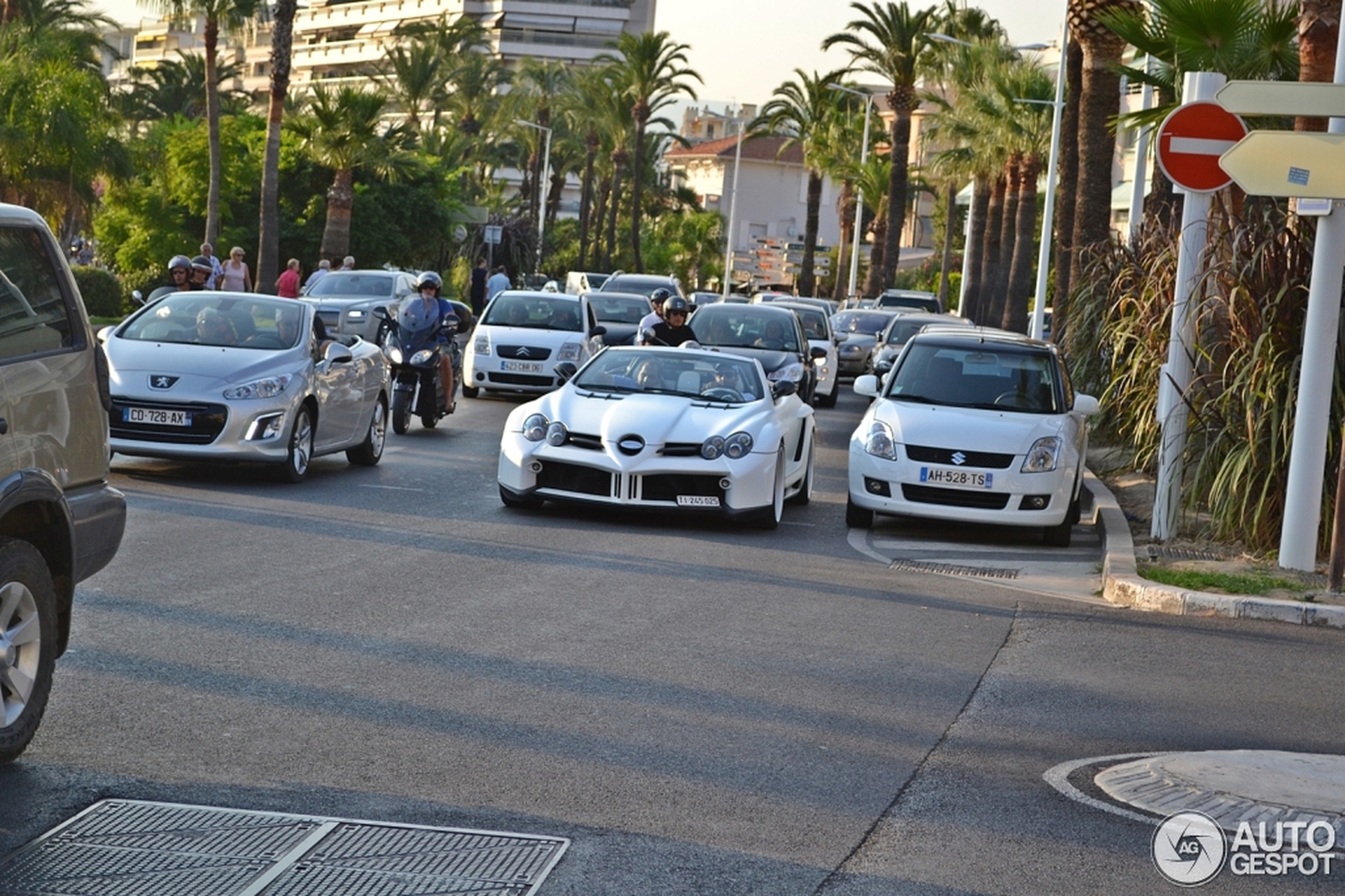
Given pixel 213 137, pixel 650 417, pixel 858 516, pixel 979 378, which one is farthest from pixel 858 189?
pixel 650 417

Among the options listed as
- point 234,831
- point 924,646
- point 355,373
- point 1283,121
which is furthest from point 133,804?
point 1283,121

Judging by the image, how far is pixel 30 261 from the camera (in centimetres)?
643

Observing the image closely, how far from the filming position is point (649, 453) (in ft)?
44.3

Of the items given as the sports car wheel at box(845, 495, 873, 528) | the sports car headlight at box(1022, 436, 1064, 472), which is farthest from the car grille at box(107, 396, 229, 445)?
the sports car headlight at box(1022, 436, 1064, 472)

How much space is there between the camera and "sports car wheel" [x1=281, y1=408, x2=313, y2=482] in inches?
580

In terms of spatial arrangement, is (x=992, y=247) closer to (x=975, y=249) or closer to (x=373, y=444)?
(x=975, y=249)

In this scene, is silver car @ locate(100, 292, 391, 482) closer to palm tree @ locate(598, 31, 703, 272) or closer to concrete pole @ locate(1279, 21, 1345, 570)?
concrete pole @ locate(1279, 21, 1345, 570)

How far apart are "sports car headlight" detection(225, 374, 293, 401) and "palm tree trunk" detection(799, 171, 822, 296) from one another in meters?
62.3

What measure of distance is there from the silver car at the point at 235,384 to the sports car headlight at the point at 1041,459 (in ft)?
19.2

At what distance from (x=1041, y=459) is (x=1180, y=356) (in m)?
1.34

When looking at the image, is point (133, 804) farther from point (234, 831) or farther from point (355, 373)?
point (355, 373)

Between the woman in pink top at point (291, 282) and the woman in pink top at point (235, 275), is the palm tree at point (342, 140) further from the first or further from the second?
the woman in pink top at point (235, 275)

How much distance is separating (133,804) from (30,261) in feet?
Result: 6.75

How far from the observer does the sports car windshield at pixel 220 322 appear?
15.2m
